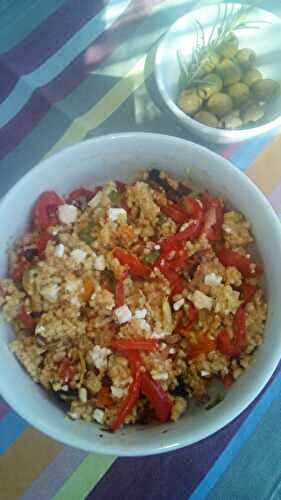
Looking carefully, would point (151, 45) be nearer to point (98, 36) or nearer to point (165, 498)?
point (98, 36)

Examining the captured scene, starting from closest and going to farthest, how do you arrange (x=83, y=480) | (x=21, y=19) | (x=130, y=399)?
(x=130, y=399), (x=83, y=480), (x=21, y=19)

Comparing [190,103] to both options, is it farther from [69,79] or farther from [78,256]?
[78,256]

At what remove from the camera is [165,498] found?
39.6 inches

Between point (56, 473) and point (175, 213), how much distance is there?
480 millimetres

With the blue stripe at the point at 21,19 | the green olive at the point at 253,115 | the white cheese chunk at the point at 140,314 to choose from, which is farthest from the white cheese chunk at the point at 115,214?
the blue stripe at the point at 21,19

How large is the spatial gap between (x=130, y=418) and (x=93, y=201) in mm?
341

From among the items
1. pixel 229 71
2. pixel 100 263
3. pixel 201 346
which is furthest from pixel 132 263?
pixel 229 71

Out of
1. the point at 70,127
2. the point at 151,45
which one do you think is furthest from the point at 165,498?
the point at 151,45

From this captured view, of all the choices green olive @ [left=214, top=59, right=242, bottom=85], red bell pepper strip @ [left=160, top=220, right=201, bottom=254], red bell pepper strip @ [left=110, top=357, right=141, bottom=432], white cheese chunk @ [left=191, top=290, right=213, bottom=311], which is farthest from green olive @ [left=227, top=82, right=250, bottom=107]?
red bell pepper strip @ [left=110, top=357, right=141, bottom=432]

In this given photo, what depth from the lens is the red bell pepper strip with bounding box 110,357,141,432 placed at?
86 cm

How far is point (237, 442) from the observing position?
3.37 ft

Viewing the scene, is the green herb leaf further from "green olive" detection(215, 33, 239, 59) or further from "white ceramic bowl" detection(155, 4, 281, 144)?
"green olive" detection(215, 33, 239, 59)

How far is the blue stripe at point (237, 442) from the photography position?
102cm

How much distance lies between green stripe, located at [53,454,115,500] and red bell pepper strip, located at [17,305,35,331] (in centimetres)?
27
